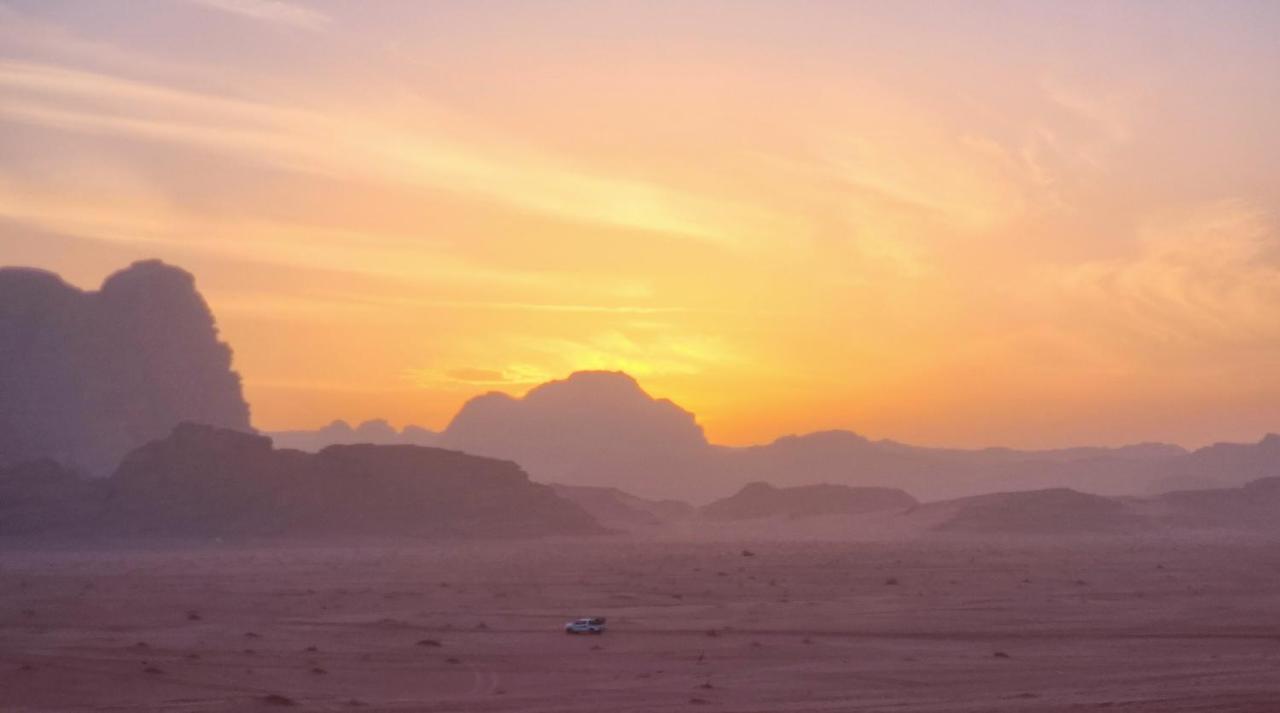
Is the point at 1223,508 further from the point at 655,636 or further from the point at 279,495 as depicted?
the point at 655,636

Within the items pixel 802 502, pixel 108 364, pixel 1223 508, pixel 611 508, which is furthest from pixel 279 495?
pixel 1223 508

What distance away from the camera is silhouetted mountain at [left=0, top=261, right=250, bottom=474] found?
112938 mm

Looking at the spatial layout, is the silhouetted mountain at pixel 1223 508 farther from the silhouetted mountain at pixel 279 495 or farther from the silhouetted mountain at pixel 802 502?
the silhouetted mountain at pixel 279 495

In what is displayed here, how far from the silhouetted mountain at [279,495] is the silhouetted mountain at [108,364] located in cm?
2386

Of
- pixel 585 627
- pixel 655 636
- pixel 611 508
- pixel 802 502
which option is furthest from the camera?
pixel 802 502

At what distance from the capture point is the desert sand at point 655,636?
21.5 metres

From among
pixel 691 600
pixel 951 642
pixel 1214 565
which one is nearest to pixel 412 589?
pixel 691 600

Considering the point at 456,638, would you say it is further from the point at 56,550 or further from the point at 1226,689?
the point at 56,550

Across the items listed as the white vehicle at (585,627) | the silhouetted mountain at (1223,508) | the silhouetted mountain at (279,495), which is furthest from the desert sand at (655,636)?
the silhouetted mountain at (1223,508)

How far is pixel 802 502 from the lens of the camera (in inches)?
5866

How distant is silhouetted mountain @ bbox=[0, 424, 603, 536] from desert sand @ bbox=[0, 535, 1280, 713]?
1172 inches

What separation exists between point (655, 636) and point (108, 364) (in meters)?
103

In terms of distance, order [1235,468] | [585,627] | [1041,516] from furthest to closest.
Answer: [1235,468], [1041,516], [585,627]

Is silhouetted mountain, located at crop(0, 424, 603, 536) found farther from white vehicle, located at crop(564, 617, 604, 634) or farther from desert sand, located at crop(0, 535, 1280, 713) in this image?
white vehicle, located at crop(564, 617, 604, 634)
